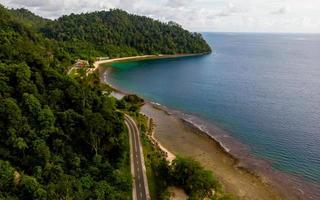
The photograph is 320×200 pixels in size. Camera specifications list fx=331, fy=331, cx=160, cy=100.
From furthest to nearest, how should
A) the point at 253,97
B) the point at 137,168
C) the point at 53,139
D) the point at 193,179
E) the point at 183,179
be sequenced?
the point at 253,97 → the point at 137,168 → the point at 53,139 → the point at 183,179 → the point at 193,179

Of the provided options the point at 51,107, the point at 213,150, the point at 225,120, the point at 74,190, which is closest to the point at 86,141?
the point at 51,107

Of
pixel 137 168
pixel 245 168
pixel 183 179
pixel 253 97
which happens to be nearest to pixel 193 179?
pixel 183 179

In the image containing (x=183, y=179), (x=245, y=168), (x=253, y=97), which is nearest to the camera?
(x=183, y=179)

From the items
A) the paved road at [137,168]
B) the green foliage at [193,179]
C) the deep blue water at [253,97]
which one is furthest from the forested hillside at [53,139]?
→ the deep blue water at [253,97]

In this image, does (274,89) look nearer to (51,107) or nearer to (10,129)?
(51,107)

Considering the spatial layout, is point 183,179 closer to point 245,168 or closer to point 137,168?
point 137,168

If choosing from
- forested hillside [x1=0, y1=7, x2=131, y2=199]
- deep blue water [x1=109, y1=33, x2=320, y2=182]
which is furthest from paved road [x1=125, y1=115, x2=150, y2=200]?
deep blue water [x1=109, y1=33, x2=320, y2=182]

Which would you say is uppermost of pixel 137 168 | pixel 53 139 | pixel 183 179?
pixel 53 139

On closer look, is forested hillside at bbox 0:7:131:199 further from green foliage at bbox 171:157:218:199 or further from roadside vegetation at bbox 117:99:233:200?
green foliage at bbox 171:157:218:199
